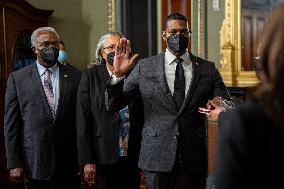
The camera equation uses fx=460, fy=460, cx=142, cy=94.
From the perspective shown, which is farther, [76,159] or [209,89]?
[76,159]

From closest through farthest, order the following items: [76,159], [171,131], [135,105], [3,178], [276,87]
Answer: [276,87], [171,131], [135,105], [76,159], [3,178]

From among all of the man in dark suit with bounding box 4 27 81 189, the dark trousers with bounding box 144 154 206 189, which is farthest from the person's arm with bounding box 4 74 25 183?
the dark trousers with bounding box 144 154 206 189

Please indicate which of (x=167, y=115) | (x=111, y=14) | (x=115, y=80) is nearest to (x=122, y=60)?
(x=115, y=80)

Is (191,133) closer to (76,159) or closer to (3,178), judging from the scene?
(76,159)

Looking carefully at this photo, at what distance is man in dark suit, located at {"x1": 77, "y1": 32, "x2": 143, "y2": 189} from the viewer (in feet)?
8.60

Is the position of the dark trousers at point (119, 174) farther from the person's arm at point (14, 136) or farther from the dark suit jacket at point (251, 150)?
the dark suit jacket at point (251, 150)

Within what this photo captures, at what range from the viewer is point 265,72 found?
935mm

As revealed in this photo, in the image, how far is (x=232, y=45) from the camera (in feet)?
13.9

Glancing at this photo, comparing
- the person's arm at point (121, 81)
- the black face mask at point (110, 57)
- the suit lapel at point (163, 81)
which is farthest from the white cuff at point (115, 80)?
the black face mask at point (110, 57)

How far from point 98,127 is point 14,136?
1.58ft

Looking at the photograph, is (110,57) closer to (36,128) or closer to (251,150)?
(36,128)

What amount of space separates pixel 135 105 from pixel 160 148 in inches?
16.7

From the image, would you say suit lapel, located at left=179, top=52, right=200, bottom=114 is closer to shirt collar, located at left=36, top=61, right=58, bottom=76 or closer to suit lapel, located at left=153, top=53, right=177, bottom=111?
suit lapel, located at left=153, top=53, right=177, bottom=111

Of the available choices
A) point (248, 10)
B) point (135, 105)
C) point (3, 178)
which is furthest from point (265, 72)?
point (3, 178)
